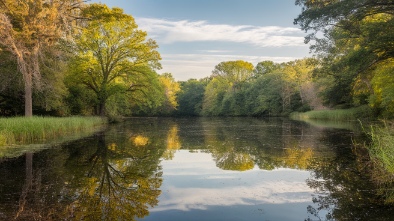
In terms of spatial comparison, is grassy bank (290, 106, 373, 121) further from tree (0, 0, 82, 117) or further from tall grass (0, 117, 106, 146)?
tree (0, 0, 82, 117)

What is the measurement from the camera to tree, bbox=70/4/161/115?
103 feet

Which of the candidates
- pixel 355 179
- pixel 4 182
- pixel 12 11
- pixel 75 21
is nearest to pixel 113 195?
pixel 4 182

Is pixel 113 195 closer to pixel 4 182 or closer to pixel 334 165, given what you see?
pixel 4 182

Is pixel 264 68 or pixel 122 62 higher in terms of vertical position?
pixel 264 68

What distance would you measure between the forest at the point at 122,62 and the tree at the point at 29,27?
0.06 metres

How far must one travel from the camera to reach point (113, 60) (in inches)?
1318

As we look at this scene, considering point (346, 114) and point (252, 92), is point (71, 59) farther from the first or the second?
point (252, 92)

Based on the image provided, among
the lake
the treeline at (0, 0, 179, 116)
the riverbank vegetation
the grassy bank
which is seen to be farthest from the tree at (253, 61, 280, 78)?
the lake

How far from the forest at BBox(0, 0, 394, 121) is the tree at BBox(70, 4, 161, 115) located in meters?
0.10

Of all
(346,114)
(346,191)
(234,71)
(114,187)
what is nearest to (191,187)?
(114,187)

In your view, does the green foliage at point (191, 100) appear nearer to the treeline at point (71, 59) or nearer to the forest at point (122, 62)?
the forest at point (122, 62)

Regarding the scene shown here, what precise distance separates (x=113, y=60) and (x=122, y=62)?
909 mm

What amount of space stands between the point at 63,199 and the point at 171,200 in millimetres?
2208

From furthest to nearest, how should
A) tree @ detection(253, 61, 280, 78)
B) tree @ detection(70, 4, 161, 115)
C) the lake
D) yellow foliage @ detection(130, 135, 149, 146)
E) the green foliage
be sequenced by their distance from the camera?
the green foliage → tree @ detection(253, 61, 280, 78) → tree @ detection(70, 4, 161, 115) → yellow foliage @ detection(130, 135, 149, 146) → the lake
